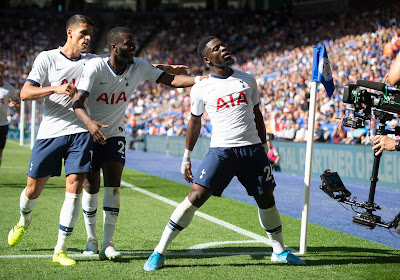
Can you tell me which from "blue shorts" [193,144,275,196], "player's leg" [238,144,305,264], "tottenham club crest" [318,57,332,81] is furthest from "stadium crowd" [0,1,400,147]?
"blue shorts" [193,144,275,196]

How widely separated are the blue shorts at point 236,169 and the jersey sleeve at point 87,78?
4.18 feet

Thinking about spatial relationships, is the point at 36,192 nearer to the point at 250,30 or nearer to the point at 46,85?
the point at 46,85

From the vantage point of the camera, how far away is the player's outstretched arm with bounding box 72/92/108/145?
4.96 metres

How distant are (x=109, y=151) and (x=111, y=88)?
0.63 metres

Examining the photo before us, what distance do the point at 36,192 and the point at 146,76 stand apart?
160 centimetres

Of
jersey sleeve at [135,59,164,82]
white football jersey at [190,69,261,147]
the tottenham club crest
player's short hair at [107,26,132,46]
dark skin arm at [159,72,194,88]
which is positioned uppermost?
player's short hair at [107,26,132,46]

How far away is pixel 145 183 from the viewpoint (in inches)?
559

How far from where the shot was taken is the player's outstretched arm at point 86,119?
16.3 ft

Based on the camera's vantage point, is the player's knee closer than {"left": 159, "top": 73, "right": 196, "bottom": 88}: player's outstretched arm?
Yes

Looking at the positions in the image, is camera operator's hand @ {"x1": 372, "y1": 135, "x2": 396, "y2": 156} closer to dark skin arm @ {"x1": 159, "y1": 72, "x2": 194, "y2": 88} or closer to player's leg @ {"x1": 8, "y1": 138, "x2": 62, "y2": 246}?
dark skin arm @ {"x1": 159, "y1": 72, "x2": 194, "y2": 88}

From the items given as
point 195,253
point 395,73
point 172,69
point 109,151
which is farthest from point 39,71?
point 395,73

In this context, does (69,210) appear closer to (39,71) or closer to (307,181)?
(39,71)

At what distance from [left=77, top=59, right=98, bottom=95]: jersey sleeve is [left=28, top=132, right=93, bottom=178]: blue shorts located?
46 centimetres


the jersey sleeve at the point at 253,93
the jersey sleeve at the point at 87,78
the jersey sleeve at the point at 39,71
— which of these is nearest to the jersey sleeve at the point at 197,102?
the jersey sleeve at the point at 253,93
